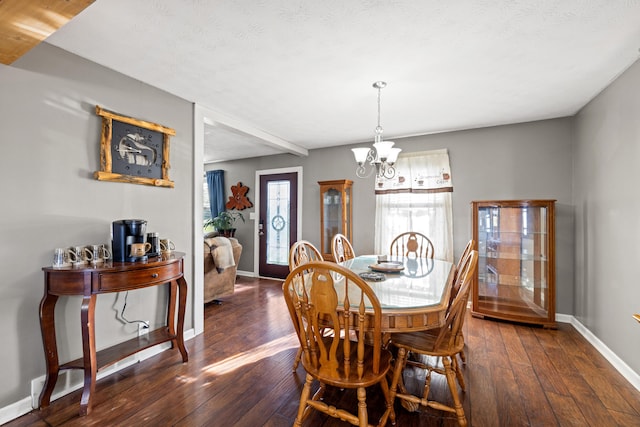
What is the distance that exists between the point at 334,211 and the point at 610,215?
3.10m

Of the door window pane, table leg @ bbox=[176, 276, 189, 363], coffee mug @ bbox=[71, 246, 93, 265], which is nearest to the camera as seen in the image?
coffee mug @ bbox=[71, 246, 93, 265]

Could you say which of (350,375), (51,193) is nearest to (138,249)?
(51,193)

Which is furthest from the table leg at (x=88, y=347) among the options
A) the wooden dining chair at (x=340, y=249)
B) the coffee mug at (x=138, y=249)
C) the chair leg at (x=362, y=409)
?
the wooden dining chair at (x=340, y=249)

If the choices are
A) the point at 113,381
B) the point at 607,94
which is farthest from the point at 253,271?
the point at 607,94

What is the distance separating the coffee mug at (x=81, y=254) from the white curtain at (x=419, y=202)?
3.36 m

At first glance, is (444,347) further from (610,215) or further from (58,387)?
(58,387)

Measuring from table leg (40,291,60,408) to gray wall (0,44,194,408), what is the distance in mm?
112

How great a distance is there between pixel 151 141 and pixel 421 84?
238cm

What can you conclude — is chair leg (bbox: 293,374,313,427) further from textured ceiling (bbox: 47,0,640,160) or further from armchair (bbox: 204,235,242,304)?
armchair (bbox: 204,235,242,304)

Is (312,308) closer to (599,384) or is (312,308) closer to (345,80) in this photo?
(345,80)

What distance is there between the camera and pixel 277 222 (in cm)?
546

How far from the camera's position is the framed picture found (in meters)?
2.21

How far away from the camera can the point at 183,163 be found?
282 cm

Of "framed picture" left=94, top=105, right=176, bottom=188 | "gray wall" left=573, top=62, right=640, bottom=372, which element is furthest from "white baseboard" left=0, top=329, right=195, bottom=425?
"gray wall" left=573, top=62, right=640, bottom=372
